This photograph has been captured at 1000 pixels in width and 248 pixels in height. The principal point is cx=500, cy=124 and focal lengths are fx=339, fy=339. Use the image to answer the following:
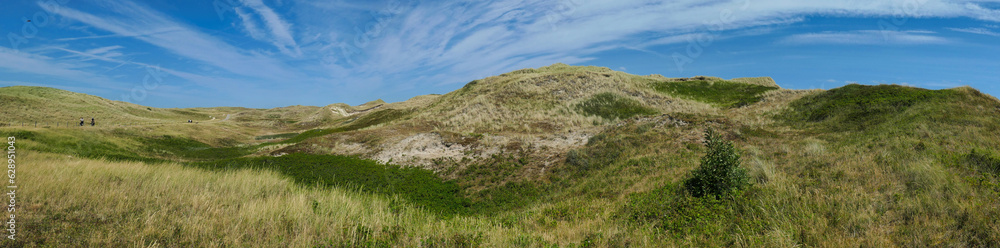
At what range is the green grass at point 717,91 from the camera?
45.3 meters

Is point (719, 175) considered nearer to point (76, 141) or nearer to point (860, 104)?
point (860, 104)

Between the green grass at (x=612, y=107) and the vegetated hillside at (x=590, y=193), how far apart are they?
14794mm

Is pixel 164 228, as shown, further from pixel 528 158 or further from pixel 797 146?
pixel 797 146

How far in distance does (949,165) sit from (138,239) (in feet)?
57.0

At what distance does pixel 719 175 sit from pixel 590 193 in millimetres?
4609

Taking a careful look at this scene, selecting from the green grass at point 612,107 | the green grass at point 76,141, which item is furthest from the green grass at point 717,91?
the green grass at point 76,141

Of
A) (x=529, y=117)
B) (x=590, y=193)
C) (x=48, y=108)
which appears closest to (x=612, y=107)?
(x=529, y=117)

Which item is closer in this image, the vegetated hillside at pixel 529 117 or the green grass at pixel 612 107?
the vegetated hillside at pixel 529 117

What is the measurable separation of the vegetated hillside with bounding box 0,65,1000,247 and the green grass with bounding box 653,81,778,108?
21459 millimetres

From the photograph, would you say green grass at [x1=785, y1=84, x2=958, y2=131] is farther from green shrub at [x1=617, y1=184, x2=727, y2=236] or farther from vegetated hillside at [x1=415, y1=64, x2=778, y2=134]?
green shrub at [x1=617, y1=184, x2=727, y2=236]

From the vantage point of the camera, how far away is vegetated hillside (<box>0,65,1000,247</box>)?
5793 mm

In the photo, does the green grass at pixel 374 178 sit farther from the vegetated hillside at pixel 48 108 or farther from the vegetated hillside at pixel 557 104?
the vegetated hillside at pixel 48 108

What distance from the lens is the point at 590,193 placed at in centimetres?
1289

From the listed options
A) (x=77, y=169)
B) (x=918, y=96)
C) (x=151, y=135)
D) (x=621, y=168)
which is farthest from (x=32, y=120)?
(x=918, y=96)
